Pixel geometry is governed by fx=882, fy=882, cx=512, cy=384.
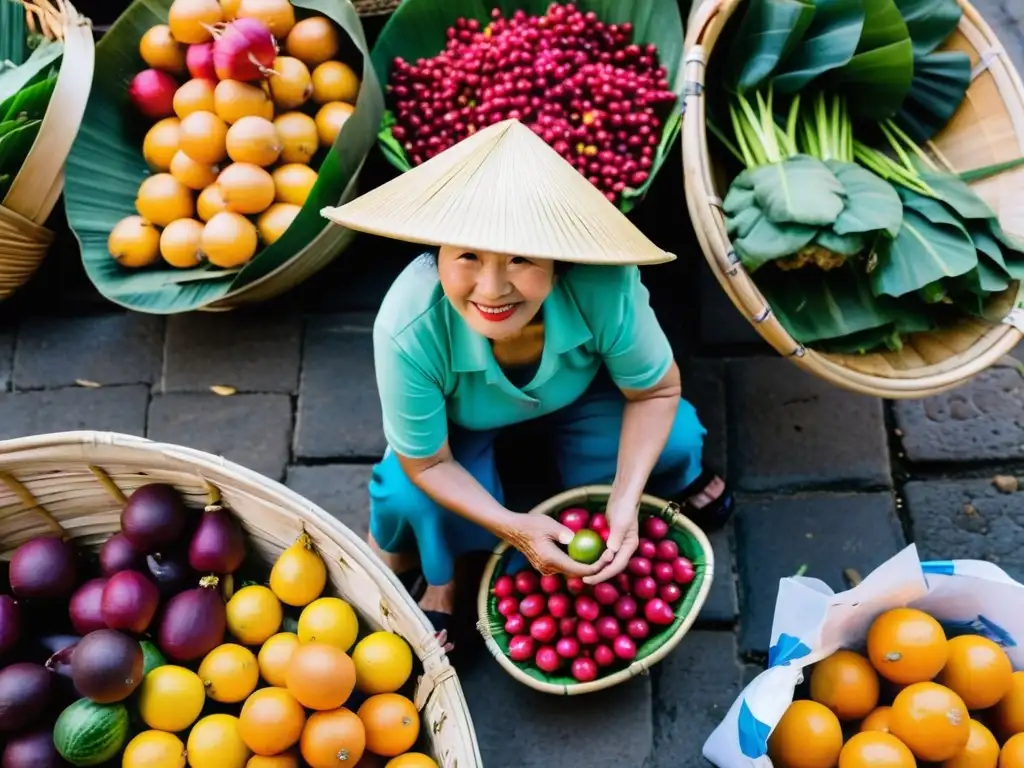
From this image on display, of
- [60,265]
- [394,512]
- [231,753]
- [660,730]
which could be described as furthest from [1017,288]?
[60,265]

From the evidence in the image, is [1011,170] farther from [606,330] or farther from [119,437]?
[119,437]

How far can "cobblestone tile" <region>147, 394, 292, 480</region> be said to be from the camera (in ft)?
6.67

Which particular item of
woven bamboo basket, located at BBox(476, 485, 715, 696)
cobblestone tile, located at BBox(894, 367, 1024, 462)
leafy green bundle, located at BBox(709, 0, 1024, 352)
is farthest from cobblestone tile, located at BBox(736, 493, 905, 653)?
leafy green bundle, located at BBox(709, 0, 1024, 352)

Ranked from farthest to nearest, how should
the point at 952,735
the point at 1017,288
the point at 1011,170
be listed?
the point at 1011,170 < the point at 1017,288 < the point at 952,735

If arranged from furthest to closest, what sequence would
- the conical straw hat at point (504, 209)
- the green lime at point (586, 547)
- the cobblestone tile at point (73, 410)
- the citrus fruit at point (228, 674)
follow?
the cobblestone tile at point (73, 410) < the green lime at point (586, 547) < the citrus fruit at point (228, 674) < the conical straw hat at point (504, 209)

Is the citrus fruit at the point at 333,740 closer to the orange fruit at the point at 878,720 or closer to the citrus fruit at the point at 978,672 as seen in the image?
the orange fruit at the point at 878,720

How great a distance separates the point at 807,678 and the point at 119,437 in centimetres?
118

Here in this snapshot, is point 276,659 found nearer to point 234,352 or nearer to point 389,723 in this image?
point 389,723

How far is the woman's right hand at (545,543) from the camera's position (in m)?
1.48

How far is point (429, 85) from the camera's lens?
1973mm

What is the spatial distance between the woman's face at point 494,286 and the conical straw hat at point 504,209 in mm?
53

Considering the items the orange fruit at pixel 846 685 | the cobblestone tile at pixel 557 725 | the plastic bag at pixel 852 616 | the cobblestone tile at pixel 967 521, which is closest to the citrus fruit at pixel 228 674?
the cobblestone tile at pixel 557 725

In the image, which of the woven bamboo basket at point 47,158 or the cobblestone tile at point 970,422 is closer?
the woven bamboo basket at point 47,158

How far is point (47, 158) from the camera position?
5.88ft
